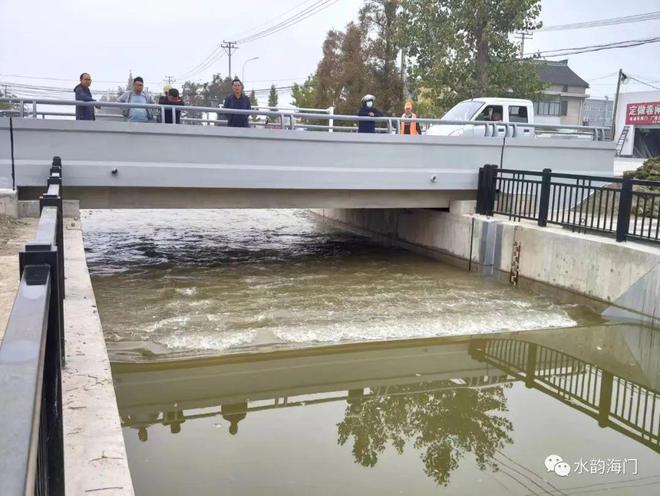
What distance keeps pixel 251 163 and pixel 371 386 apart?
245 inches

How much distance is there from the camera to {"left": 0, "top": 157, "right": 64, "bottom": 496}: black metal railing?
0.99m

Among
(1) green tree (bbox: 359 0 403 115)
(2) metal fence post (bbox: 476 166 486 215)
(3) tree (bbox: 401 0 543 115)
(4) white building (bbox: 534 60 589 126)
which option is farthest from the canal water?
(4) white building (bbox: 534 60 589 126)

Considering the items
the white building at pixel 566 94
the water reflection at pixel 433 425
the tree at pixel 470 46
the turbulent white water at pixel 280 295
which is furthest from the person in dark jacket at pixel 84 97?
the white building at pixel 566 94

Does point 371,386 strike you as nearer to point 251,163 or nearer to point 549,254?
point 549,254

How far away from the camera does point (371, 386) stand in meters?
6.59

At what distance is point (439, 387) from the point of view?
6645 mm

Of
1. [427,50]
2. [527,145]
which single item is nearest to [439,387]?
[527,145]

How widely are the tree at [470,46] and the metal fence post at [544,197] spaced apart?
1110 centimetres

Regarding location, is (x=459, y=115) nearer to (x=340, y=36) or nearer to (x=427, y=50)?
(x=427, y=50)

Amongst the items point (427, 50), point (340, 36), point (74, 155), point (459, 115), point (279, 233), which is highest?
point (340, 36)

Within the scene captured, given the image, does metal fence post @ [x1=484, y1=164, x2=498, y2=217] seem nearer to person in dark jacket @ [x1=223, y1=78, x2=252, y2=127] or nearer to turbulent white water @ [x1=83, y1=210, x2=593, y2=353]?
turbulent white water @ [x1=83, y1=210, x2=593, y2=353]

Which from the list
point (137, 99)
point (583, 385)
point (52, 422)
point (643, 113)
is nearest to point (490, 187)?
point (583, 385)

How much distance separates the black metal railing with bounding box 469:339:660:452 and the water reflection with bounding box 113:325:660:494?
0.06 ft

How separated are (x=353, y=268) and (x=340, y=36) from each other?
75.2ft
